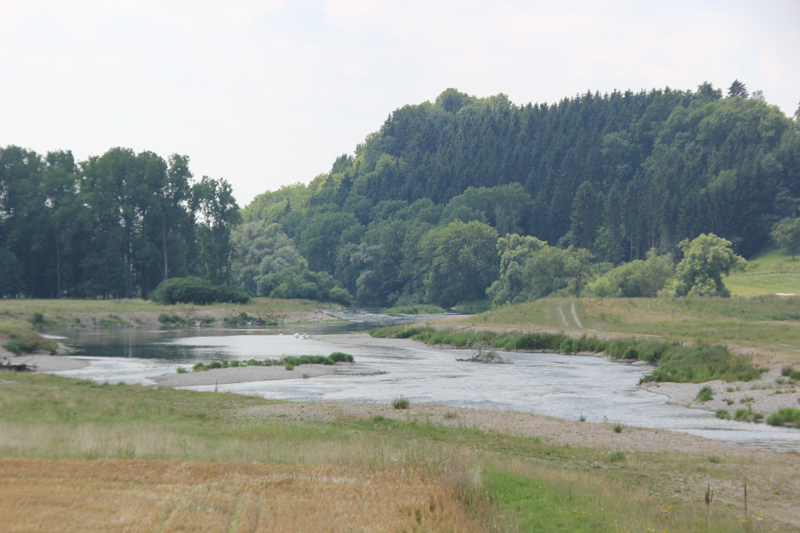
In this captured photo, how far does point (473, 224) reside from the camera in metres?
166

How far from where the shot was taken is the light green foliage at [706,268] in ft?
276

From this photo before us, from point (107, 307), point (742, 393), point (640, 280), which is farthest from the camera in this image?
point (640, 280)

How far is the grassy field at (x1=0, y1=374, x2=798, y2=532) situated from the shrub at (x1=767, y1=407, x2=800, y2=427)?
753cm

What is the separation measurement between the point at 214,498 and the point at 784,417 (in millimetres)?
24235

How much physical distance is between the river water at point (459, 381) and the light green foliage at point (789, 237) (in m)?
83.5

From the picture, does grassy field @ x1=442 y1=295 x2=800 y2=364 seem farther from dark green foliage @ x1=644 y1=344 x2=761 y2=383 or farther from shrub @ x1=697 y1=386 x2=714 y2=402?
shrub @ x1=697 y1=386 x2=714 y2=402

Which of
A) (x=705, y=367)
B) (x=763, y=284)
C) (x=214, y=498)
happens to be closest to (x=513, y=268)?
(x=763, y=284)

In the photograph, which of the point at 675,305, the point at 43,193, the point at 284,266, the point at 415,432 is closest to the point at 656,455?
the point at 415,432

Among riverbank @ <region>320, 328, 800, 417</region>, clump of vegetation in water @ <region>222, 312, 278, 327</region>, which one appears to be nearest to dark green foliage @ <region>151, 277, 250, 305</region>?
clump of vegetation in water @ <region>222, 312, 278, 327</region>

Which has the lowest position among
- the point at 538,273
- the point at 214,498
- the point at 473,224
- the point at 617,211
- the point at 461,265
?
the point at 214,498

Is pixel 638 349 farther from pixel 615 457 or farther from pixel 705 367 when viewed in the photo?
pixel 615 457

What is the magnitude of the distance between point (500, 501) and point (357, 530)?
12.2ft

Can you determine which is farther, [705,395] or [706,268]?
[706,268]

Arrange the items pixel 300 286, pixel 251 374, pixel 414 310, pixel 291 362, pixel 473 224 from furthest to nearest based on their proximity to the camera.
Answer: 1. pixel 473 224
2. pixel 300 286
3. pixel 414 310
4. pixel 291 362
5. pixel 251 374
